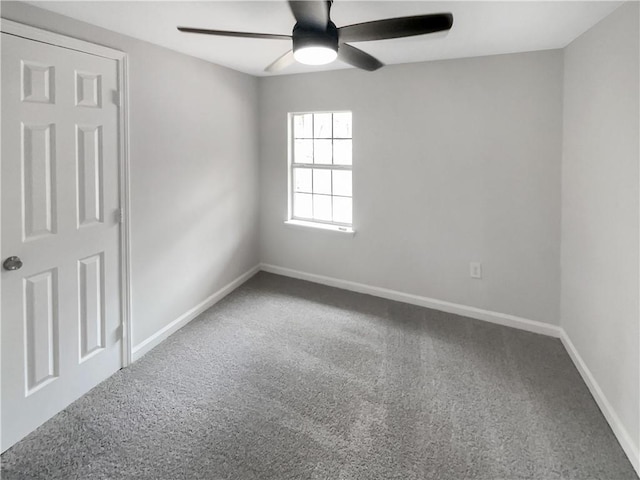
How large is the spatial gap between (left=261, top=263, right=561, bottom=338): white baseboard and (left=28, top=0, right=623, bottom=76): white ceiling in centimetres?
216

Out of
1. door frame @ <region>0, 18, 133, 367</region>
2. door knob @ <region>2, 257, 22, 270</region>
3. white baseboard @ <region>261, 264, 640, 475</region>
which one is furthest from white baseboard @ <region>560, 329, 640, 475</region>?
door knob @ <region>2, 257, 22, 270</region>

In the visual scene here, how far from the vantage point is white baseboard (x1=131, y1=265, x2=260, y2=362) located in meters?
2.77

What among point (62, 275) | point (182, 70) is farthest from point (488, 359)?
point (182, 70)

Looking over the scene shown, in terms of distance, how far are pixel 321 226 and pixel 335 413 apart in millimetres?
2299

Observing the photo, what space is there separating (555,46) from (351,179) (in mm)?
1987

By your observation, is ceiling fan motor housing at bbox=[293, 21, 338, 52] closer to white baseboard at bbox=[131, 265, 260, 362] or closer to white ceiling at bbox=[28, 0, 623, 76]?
white ceiling at bbox=[28, 0, 623, 76]

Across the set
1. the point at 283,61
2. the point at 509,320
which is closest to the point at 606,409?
the point at 509,320

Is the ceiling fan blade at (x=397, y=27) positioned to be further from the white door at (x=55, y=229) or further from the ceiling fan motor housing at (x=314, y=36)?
the white door at (x=55, y=229)

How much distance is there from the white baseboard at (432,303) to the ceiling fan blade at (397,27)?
2511 mm

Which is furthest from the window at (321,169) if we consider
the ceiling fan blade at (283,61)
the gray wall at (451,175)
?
the ceiling fan blade at (283,61)

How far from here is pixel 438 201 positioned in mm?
3410

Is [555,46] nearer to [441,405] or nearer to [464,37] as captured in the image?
[464,37]

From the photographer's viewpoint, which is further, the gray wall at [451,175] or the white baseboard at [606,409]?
the gray wall at [451,175]

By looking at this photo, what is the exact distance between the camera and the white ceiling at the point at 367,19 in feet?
6.57
